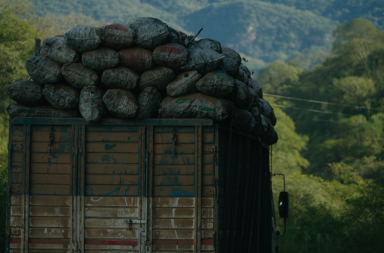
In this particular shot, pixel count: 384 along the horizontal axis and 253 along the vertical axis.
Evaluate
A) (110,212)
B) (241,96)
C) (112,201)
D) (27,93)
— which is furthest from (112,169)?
(241,96)

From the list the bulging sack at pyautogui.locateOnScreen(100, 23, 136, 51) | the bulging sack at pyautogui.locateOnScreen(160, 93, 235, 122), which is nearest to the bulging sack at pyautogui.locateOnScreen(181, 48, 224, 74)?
the bulging sack at pyautogui.locateOnScreen(160, 93, 235, 122)

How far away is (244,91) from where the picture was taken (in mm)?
6141

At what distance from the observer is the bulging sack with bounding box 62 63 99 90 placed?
5453 millimetres

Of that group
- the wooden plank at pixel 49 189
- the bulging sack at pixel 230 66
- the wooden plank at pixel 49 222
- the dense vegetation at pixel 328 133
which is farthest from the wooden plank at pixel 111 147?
the dense vegetation at pixel 328 133

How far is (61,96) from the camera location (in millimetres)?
5484

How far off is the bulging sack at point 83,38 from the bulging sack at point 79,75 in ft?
0.78

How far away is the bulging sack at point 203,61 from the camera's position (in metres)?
5.58

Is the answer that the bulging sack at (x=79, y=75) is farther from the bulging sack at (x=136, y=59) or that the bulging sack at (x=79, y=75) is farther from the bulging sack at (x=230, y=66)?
the bulging sack at (x=230, y=66)

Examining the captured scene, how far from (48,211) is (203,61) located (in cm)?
255

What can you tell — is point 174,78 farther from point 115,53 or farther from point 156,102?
point 115,53

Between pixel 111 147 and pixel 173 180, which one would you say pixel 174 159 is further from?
pixel 111 147

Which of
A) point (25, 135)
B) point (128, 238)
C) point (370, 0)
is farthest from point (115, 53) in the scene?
point (370, 0)

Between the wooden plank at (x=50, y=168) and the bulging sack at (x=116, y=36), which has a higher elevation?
the bulging sack at (x=116, y=36)

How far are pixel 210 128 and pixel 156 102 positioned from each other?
0.74 m
